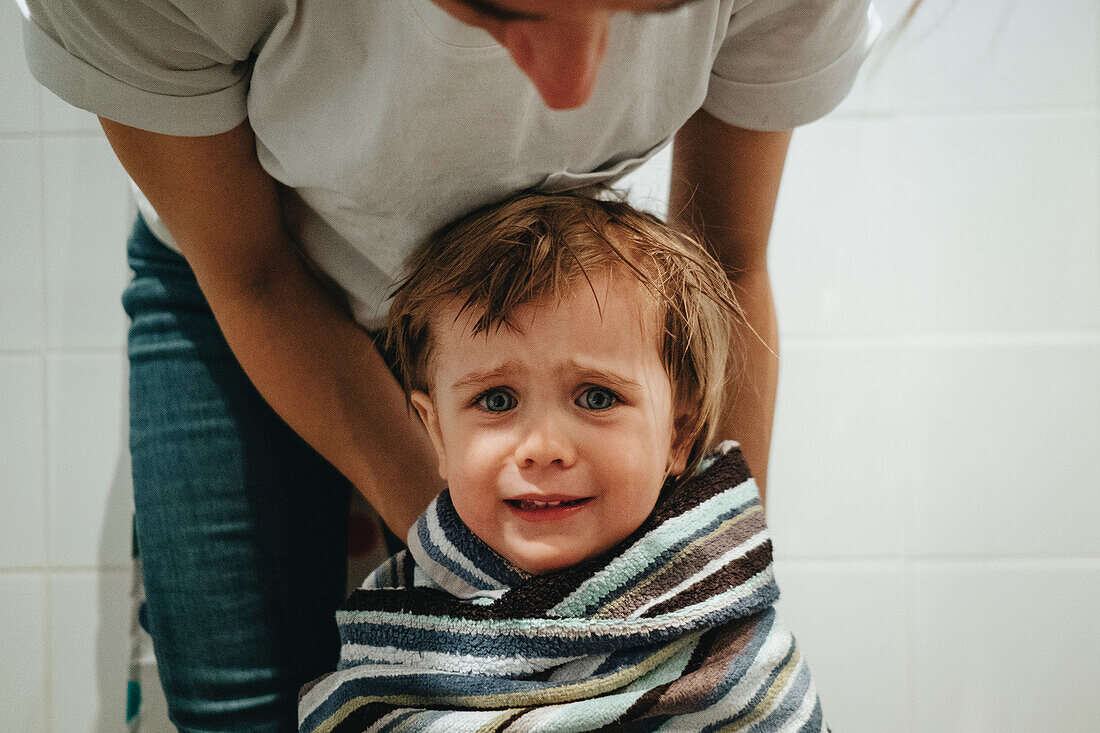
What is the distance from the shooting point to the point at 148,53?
43cm

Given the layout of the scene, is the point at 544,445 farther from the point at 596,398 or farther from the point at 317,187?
the point at 317,187

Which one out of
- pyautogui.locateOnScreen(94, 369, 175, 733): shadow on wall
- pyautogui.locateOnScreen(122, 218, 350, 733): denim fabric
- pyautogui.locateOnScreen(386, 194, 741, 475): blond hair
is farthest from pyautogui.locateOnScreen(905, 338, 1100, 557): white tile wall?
pyautogui.locateOnScreen(94, 369, 175, 733): shadow on wall

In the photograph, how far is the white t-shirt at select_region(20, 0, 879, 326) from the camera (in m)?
0.41

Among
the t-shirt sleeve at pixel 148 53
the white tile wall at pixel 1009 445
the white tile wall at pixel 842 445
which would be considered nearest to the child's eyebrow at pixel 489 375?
the t-shirt sleeve at pixel 148 53

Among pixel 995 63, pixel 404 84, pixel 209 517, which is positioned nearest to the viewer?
pixel 404 84

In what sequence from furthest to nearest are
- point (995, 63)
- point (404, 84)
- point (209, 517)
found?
point (995, 63) < point (209, 517) < point (404, 84)

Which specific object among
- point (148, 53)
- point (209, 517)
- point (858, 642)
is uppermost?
point (148, 53)

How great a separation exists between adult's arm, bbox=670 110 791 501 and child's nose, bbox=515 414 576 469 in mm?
228

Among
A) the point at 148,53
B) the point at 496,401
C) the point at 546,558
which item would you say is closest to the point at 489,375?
the point at 496,401

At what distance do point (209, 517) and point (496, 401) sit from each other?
1.08 ft

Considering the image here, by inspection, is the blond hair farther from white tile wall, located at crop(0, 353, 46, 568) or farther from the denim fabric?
white tile wall, located at crop(0, 353, 46, 568)

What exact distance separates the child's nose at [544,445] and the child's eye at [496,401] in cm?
2

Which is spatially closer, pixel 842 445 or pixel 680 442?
pixel 680 442

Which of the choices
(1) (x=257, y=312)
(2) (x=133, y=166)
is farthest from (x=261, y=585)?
(2) (x=133, y=166)
